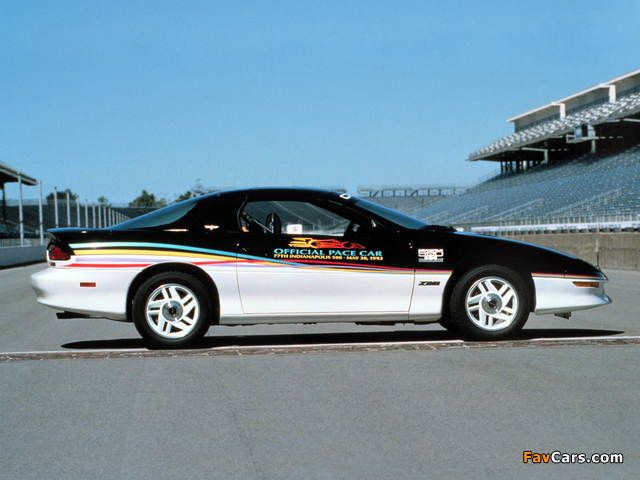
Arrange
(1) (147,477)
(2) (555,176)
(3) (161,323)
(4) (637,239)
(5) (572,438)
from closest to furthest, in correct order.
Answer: (1) (147,477)
(5) (572,438)
(3) (161,323)
(4) (637,239)
(2) (555,176)

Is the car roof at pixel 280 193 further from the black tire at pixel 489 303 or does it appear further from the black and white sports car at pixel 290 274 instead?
the black tire at pixel 489 303

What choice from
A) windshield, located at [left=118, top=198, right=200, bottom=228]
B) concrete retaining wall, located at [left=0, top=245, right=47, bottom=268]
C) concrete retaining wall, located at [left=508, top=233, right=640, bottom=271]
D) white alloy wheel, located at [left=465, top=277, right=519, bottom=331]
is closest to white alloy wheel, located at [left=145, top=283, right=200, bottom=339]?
windshield, located at [left=118, top=198, right=200, bottom=228]

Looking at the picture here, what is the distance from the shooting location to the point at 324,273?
24.1ft

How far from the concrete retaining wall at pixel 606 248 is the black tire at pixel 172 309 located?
1841 cm

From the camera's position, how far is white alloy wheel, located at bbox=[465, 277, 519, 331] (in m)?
7.49

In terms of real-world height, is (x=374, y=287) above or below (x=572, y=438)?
above

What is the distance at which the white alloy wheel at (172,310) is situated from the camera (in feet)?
23.9

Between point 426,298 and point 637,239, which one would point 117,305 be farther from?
point 637,239

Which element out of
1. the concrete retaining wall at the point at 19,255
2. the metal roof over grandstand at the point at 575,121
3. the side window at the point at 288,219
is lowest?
the concrete retaining wall at the point at 19,255

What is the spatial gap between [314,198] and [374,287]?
106 centimetres

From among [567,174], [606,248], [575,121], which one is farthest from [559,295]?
[575,121]

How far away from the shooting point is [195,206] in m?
7.57

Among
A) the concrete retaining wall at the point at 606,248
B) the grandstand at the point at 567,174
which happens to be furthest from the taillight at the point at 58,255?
the grandstand at the point at 567,174

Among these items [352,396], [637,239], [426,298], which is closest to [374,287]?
[426,298]
